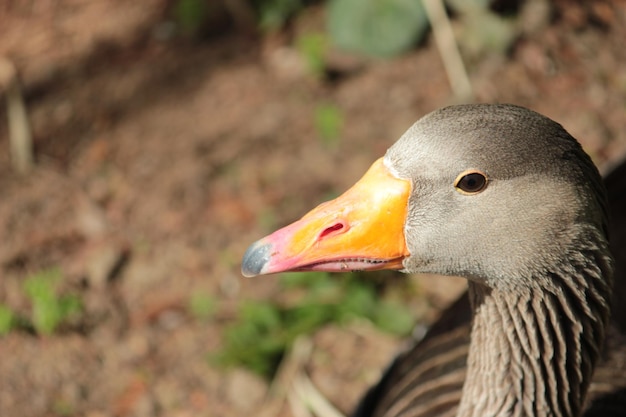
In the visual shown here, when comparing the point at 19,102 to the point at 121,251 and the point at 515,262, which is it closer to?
the point at 121,251

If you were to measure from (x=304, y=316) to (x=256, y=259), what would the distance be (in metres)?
1.77

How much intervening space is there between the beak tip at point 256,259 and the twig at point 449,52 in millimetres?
2764

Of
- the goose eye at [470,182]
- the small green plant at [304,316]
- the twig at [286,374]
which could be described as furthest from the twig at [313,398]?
the goose eye at [470,182]

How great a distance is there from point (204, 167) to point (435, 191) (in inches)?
102

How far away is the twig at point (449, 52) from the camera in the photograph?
15.2ft

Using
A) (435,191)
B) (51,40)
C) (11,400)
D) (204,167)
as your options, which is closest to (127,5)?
(51,40)

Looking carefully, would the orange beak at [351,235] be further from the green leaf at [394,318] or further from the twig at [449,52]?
the twig at [449,52]

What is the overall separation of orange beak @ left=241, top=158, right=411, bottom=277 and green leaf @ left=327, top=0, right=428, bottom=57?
2.74m

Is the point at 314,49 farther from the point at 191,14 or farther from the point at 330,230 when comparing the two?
the point at 330,230

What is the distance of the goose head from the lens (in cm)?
201

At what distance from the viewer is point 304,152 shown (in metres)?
4.54

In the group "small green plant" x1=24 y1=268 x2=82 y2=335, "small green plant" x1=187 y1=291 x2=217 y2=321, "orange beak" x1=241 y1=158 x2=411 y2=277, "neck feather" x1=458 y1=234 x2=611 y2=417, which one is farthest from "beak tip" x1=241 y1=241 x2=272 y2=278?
"small green plant" x1=24 y1=268 x2=82 y2=335

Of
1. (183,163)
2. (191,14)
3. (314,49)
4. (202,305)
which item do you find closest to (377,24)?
(314,49)

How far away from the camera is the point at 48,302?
13.0 feet
